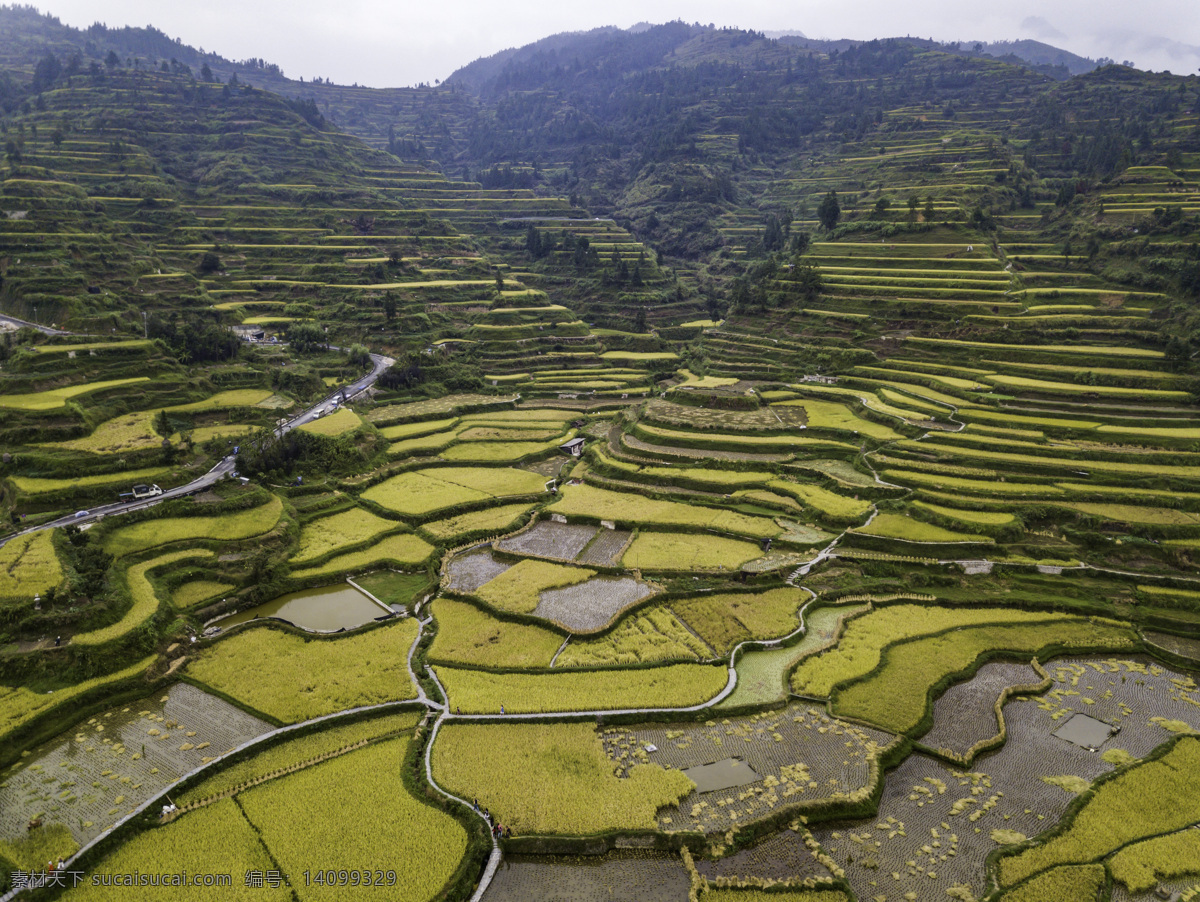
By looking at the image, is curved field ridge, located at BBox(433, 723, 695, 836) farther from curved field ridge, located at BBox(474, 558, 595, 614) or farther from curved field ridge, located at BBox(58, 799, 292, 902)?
curved field ridge, located at BBox(474, 558, 595, 614)

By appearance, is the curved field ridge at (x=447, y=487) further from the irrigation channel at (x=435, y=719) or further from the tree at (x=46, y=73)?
the tree at (x=46, y=73)

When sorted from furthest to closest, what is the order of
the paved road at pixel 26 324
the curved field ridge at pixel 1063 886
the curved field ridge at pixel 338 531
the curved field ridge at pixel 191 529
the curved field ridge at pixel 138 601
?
the paved road at pixel 26 324
the curved field ridge at pixel 338 531
the curved field ridge at pixel 191 529
the curved field ridge at pixel 138 601
the curved field ridge at pixel 1063 886

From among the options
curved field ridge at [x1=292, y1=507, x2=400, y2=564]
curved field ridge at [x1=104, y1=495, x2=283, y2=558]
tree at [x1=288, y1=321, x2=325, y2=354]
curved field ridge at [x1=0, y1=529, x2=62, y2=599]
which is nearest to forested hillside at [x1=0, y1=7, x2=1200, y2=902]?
curved field ridge at [x1=0, y1=529, x2=62, y2=599]

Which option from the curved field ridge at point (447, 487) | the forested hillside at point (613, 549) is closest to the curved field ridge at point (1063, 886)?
the forested hillside at point (613, 549)

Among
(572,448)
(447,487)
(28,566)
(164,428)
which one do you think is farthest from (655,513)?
(164,428)

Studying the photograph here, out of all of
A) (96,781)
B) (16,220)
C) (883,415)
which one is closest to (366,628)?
(96,781)
